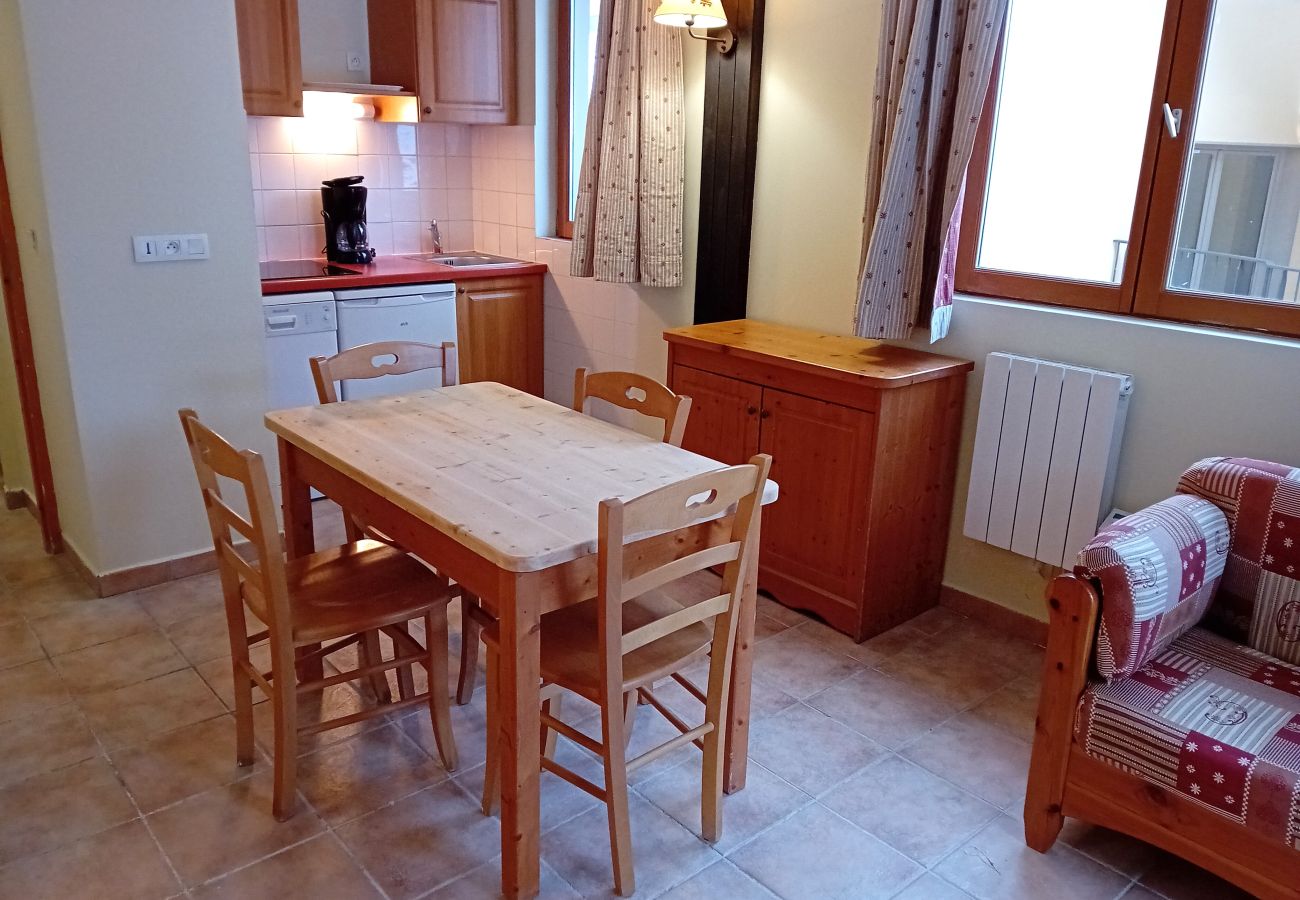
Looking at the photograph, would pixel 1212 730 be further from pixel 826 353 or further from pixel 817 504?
pixel 826 353

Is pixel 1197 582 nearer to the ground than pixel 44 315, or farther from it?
nearer to the ground

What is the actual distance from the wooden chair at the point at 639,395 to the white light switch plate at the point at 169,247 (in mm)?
1454

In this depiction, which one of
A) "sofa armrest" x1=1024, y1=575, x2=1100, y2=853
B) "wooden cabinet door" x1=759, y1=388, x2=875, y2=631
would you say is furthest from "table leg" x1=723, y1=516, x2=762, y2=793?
"wooden cabinet door" x1=759, y1=388, x2=875, y2=631

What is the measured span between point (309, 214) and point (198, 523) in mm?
1766

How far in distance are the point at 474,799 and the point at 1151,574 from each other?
158 cm

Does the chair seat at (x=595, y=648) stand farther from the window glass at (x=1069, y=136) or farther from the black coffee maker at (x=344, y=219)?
the black coffee maker at (x=344, y=219)

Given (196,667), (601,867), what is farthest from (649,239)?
(601,867)

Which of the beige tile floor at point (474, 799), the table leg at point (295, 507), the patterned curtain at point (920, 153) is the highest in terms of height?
the patterned curtain at point (920, 153)

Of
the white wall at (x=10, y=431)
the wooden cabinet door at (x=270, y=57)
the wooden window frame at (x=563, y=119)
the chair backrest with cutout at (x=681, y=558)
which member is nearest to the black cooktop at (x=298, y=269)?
the wooden cabinet door at (x=270, y=57)

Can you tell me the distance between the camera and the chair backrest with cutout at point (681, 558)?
1.76m

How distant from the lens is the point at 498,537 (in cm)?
180

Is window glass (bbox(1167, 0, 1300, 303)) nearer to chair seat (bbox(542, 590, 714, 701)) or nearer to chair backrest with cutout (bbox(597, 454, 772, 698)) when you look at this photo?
chair backrest with cutout (bbox(597, 454, 772, 698))

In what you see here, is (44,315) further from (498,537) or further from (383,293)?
(498,537)

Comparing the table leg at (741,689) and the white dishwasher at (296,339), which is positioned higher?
the white dishwasher at (296,339)
